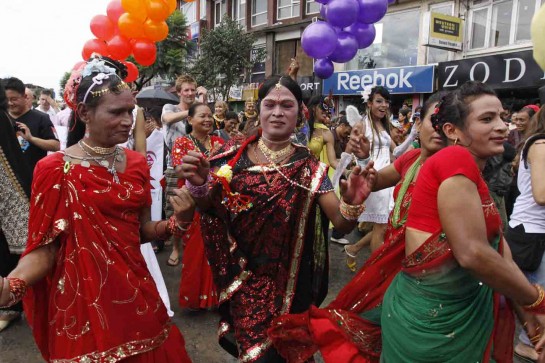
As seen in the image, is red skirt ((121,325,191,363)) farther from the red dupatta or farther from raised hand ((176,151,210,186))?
raised hand ((176,151,210,186))

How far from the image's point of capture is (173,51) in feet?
73.4

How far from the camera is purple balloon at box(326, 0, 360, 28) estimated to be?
232 inches

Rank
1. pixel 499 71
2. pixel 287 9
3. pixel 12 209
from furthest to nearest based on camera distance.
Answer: pixel 287 9 → pixel 499 71 → pixel 12 209

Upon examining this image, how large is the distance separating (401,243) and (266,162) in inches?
29.1

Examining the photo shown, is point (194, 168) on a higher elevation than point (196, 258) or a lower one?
higher

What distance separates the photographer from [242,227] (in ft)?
7.21

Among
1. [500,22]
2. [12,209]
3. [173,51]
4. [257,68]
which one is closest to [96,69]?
[12,209]

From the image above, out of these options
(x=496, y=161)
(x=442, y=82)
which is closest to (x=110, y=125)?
(x=496, y=161)

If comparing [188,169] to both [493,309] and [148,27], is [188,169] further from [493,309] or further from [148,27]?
[148,27]

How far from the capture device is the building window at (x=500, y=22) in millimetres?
11883

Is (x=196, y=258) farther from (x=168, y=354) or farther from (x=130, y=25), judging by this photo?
(x=130, y=25)

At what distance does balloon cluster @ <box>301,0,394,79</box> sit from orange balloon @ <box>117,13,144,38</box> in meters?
2.16

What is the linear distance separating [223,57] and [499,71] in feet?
37.8

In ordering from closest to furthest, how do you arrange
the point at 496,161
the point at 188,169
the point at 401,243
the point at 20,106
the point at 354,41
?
the point at 188,169 < the point at 401,243 < the point at 496,161 < the point at 20,106 < the point at 354,41
